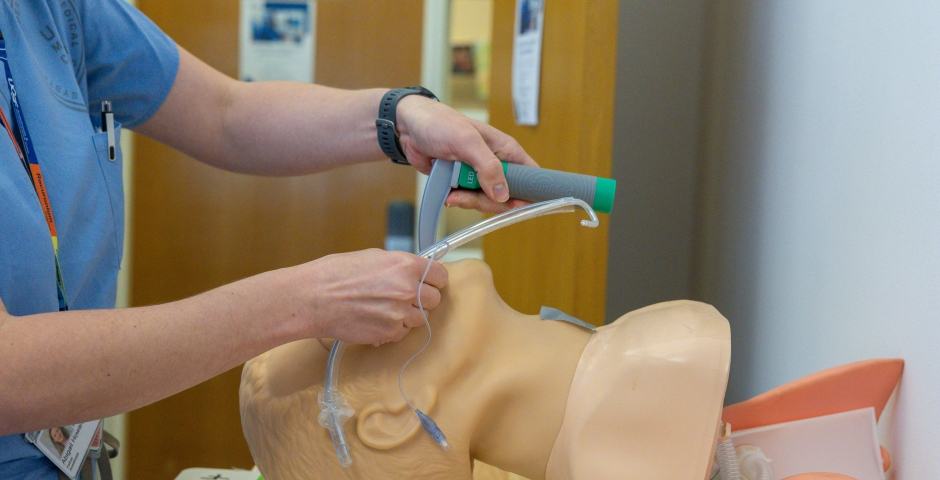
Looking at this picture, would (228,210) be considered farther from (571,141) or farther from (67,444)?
(67,444)

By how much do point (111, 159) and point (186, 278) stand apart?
5.92 feet

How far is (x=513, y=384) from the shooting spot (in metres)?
0.86

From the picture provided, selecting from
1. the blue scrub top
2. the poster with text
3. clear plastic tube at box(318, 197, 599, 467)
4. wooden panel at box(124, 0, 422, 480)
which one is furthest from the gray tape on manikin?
the poster with text

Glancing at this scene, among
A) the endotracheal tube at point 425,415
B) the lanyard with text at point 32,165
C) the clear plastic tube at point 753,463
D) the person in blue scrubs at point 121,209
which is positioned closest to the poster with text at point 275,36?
the person in blue scrubs at point 121,209

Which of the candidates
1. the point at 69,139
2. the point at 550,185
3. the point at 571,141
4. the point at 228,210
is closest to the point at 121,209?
the point at 69,139

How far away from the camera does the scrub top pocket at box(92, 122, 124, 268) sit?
102 cm

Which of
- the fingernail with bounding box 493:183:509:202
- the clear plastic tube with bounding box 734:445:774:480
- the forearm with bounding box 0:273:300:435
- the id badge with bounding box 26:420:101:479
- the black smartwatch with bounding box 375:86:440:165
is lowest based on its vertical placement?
the id badge with bounding box 26:420:101:479

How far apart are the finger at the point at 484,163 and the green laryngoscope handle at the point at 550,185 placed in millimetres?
11

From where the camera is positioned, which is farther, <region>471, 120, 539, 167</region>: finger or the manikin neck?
<region>471, 120, 539, 167</region>: finger

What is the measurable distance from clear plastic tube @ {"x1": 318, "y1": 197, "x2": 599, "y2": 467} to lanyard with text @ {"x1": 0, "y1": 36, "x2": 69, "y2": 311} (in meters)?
0.34

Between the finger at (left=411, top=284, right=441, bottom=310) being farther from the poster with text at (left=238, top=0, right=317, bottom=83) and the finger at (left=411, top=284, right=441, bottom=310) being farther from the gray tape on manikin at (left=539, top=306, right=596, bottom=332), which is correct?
the poster with text at (left=238, top=0, right=317, bottom=83)

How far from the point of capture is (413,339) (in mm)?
879

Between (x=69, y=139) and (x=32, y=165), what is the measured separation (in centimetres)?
7

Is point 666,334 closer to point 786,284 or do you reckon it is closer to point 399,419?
point 399,419
